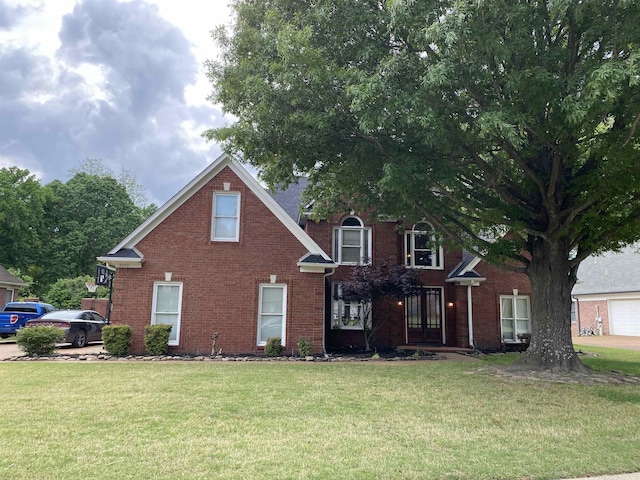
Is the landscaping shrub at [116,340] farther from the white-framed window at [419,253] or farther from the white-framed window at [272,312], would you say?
the white-framed window at [419,253]

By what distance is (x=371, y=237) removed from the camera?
18.4m

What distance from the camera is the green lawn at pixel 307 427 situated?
14.1 feet

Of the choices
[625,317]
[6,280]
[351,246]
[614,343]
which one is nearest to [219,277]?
[351,246]

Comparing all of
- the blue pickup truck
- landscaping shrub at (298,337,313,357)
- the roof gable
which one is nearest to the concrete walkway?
landscaping shrub at (298,337,313,357)

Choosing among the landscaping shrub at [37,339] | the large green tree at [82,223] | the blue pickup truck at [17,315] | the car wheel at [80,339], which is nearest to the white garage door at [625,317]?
the car wheel at [80,339]

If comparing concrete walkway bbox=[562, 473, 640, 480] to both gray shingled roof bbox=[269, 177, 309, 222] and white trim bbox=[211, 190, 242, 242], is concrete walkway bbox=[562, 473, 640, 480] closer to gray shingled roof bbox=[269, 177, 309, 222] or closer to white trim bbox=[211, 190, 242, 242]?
white trim bbox=[211, 190, 242, 242]

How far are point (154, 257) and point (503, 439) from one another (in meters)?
11.8

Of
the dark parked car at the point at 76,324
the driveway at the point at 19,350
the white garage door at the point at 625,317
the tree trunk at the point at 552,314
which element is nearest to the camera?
the tree trunk at the point at 552,314

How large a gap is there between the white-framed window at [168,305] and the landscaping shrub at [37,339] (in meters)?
2.84

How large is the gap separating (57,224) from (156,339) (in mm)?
33647

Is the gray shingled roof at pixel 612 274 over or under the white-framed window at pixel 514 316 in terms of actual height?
over

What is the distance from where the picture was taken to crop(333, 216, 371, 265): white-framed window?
59.7ft

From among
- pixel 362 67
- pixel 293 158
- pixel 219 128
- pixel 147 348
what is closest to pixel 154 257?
pixel 147 348

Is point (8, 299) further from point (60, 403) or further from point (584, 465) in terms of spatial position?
point (584, 465)
